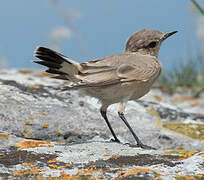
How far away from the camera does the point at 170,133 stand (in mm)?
4984

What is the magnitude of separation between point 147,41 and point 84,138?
66.7 inches

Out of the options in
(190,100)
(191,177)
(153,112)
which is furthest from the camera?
(190,100)

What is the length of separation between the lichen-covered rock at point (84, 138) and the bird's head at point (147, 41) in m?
0.95

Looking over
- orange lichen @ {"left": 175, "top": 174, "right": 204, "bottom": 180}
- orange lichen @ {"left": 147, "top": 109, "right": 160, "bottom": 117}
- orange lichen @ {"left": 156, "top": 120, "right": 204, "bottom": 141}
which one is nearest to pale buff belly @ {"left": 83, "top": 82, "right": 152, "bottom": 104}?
orange lichen @ {"left": 156, "top": 120, "right": 204, "bottom": 141}

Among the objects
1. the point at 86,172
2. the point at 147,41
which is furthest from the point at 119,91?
the point at 86,172

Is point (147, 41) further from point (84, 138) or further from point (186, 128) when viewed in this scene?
point (84, 138)

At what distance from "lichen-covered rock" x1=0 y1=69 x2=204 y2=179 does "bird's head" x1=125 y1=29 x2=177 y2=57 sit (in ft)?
3.13

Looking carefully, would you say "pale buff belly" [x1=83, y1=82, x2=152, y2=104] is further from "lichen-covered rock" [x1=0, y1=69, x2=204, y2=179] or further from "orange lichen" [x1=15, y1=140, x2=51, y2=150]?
"orange lichen" [x1=15, y1=140, x2=51, y2=150]

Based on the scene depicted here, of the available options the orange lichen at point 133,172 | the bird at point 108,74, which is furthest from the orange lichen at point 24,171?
the bird at point 108,74

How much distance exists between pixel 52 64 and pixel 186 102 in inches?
163

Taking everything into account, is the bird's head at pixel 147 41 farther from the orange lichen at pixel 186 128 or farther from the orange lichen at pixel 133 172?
the orange lichen at pixel 133 172

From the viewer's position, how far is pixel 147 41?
5113 millimetres

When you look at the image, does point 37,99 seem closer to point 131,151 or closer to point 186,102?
point 131,151

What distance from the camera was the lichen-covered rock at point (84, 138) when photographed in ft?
8.82
